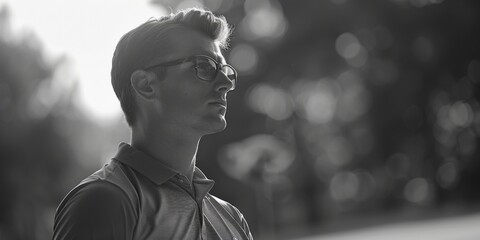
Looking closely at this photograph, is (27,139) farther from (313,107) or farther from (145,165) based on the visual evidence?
(145,165)

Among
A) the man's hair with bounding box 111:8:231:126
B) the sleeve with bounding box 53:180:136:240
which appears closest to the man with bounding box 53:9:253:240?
the man's hair with bounding box 111:8:231:126

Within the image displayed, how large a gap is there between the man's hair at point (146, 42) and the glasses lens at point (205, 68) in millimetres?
90

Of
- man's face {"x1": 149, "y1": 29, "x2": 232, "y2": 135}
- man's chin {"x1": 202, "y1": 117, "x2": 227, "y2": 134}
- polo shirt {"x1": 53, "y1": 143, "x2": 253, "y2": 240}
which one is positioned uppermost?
man's face {"x1": 149, "y1": 29, "x2": 232, "y2": 135}

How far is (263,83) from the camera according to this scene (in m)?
29.5

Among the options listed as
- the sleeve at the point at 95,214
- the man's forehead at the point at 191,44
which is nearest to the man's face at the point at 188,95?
the man's forehead at the point at 191,44

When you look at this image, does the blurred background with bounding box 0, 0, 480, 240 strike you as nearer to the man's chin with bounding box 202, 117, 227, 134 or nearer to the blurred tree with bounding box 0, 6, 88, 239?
the blurred tree with bounding box 0, 6, 88, 239

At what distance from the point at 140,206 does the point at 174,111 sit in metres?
0.32

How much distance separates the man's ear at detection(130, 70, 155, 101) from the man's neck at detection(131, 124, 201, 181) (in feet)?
0.32

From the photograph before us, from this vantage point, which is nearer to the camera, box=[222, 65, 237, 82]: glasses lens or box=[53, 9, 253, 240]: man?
box=[53, 9, 253, 240]: man

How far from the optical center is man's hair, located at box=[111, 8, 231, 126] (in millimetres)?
1765

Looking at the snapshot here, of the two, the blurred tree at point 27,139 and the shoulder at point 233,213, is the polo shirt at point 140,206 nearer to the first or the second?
the shoulder at point 233,213

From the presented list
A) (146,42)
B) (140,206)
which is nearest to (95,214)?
(140,206)

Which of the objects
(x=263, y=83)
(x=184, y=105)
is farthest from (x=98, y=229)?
(x=263, y=83)

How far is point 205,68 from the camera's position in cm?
180
